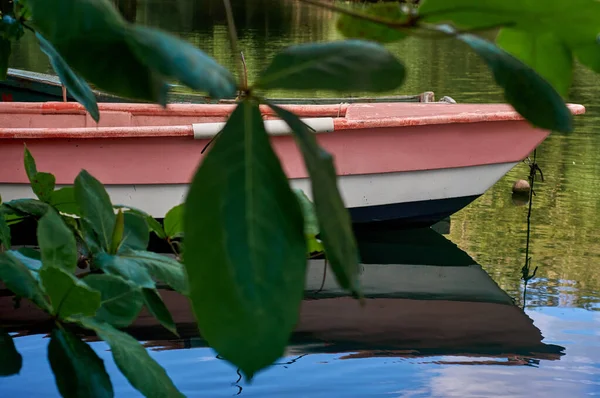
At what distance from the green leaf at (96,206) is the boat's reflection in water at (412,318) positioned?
3.62 meters

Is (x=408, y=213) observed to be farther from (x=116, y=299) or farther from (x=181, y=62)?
(x=181, y=62)

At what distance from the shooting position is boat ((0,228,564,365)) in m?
4.96

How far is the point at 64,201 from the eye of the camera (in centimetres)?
101

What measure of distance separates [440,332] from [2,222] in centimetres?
456

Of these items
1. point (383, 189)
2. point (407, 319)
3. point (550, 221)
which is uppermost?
point (383, 189)

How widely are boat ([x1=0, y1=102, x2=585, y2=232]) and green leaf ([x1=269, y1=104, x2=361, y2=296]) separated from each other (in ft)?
17.7

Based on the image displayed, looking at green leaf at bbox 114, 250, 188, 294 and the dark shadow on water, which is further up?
green leaf at bbox 114, 250, 188, 294

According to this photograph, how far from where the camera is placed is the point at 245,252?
27 centimetres

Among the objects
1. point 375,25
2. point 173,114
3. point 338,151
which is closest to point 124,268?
point 375,25

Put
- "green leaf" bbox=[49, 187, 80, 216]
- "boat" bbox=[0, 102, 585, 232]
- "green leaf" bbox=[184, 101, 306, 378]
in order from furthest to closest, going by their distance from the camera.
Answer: "boat" bbox=[0, 102, 585, 232]
"green leaf" bbox=[49, 187, 80, 216]
"green leaf" bbox=[184, 101, 306, 378]

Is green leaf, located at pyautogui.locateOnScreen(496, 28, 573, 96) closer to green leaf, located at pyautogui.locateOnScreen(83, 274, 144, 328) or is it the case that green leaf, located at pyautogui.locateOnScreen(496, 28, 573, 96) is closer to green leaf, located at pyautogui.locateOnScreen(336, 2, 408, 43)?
green leaf, located at pyautogui.locateOnScreen(336, 2, 408, 43)

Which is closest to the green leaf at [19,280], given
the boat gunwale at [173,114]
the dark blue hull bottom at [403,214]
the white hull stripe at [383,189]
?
the boat gunwale at [173,114]

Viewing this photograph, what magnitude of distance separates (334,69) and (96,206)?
0.55m

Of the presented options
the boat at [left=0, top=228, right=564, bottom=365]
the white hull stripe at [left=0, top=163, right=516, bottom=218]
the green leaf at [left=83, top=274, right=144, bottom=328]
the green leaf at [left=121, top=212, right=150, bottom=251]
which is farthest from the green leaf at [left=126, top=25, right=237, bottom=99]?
the white hull stripe at [left=0, top=163, right=516, bottom=218]
